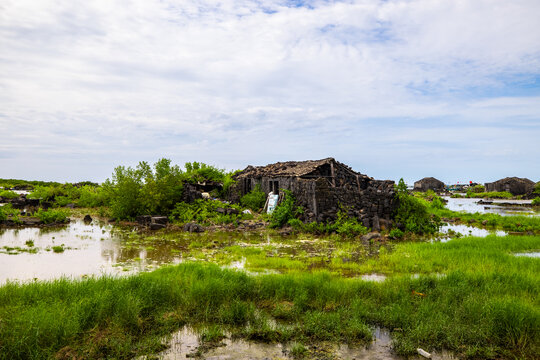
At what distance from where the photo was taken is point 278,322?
706cm

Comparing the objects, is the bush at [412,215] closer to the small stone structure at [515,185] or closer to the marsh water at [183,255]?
the marsh water at [183,255]

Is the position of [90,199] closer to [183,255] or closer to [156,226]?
[156,226]

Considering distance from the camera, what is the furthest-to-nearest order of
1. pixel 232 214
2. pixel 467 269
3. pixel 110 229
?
pixel 232 214 → pixel 110 229 → pixel 467 269

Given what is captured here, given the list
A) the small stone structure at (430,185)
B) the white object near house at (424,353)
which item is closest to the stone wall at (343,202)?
the white object near house at (424,353)

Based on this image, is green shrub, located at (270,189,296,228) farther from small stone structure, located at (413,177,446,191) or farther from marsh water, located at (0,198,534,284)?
small stone structure, located at (413,177,446,191)

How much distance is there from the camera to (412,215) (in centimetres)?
1959

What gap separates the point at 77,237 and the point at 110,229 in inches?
124

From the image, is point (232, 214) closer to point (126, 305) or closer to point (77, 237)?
point (77, 237)

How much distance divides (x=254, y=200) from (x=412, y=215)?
36.1 ft

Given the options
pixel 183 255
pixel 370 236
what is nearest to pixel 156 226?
pixel 183 255

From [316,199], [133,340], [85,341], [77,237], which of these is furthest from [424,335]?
[77,237]

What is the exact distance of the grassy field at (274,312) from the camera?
5.89 m

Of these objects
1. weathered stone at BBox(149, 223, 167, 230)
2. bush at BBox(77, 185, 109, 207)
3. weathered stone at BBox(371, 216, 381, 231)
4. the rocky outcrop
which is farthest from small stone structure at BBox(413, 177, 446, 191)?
weathered stone at BBox(149, 223, 167, 230)

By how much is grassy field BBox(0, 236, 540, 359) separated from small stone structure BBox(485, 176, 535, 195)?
5061cm
